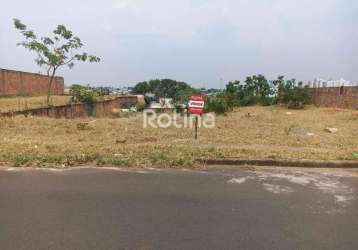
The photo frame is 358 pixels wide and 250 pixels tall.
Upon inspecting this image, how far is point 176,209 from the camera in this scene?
172 inches

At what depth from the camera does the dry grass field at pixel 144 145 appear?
703 cm

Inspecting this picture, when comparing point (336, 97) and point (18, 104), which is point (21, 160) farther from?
point (336, 97)

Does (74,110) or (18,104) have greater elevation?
(18,104)

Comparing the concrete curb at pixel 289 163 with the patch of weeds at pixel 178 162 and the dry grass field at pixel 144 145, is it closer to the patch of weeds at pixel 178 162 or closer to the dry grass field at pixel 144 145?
the dry grass field at pixel 144 145

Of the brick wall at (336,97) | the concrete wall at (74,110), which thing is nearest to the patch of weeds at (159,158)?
the concrete wall at (74,110)

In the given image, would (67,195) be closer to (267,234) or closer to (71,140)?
Answer: (267,234)

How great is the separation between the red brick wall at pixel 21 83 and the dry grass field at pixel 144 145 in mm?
15404

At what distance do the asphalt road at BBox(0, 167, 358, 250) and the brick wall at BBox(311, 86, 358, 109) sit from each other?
48.6 ft

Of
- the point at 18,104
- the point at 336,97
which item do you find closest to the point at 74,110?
the point at 18,104

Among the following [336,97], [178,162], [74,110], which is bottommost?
[74,110]

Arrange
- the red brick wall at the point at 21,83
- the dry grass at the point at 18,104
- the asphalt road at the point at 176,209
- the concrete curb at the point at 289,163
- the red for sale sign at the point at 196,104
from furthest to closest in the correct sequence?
1. the red brick wall at the point at 21,83
2. the dry grass at the point at 18,104
3. the red for sale sign at the point at 196,104
4. the concrete curb at the point at 289,163
5. the asphalt road at the point at 176,209

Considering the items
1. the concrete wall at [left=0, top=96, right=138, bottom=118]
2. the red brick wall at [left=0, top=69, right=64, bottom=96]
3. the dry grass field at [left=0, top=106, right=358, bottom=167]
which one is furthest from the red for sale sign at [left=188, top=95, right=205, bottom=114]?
the red brick wall at [left=0, top=69, right=64, bottom=96]

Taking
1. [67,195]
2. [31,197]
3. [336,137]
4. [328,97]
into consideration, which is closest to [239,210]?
[67,195]

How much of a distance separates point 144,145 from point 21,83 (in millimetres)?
24160
